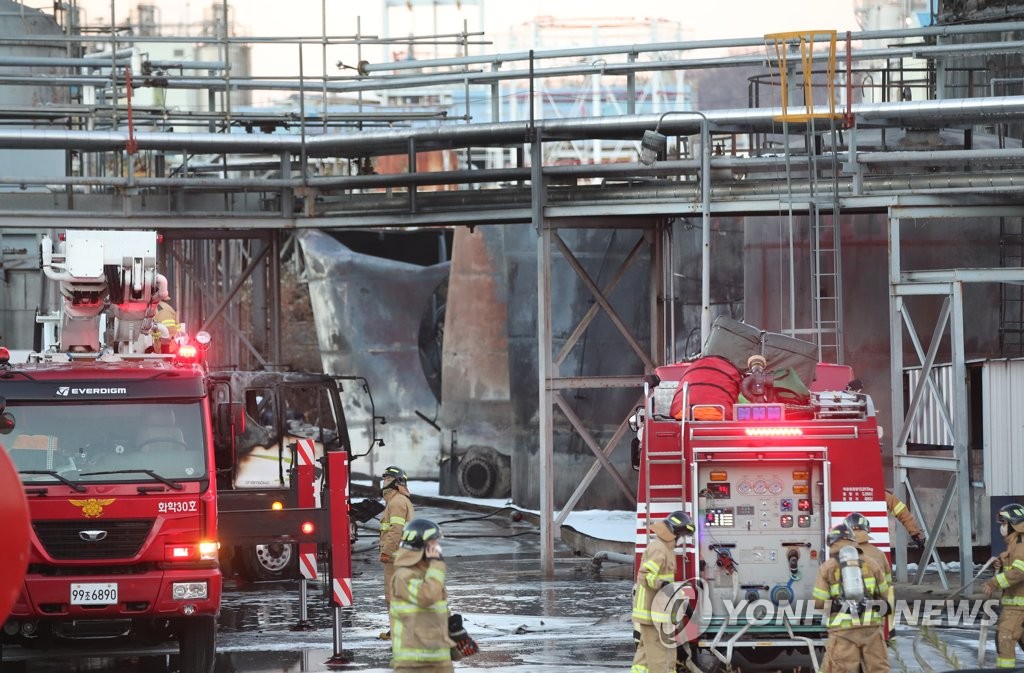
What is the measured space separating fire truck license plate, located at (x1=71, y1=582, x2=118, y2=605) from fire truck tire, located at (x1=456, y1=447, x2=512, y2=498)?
16.7 metres

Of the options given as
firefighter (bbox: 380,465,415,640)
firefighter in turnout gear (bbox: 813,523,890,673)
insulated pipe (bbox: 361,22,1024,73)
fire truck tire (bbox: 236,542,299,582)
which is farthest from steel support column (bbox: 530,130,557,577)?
firefighter in turnout gear (bbox: 813,523,890,673)

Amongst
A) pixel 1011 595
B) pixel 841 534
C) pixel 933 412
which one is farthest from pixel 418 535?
pixel 933 412

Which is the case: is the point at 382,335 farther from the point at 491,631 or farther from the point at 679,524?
the point at 679,524

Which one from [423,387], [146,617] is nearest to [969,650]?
[146,617]

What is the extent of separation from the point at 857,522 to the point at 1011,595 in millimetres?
1818

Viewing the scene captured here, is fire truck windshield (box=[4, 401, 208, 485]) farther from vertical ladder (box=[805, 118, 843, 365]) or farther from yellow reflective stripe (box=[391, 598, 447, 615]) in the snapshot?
vertical ladder (box=[805, 118, 843, 365])

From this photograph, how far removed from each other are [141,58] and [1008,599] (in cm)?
1777

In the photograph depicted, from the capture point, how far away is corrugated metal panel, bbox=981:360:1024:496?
1753cm

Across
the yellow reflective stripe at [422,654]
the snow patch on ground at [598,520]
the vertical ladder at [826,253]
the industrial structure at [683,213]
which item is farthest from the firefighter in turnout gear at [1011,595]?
the snow patch on ground at [598,520]

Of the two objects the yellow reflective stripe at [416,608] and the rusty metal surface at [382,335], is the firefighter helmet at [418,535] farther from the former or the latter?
the rusty metal surface at [382,335]

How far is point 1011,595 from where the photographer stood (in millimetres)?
12844

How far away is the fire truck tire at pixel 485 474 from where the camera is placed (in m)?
29.1

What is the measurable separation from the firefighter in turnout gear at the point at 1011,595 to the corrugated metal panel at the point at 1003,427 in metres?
4.74

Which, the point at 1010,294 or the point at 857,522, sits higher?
the point at 1010,294
